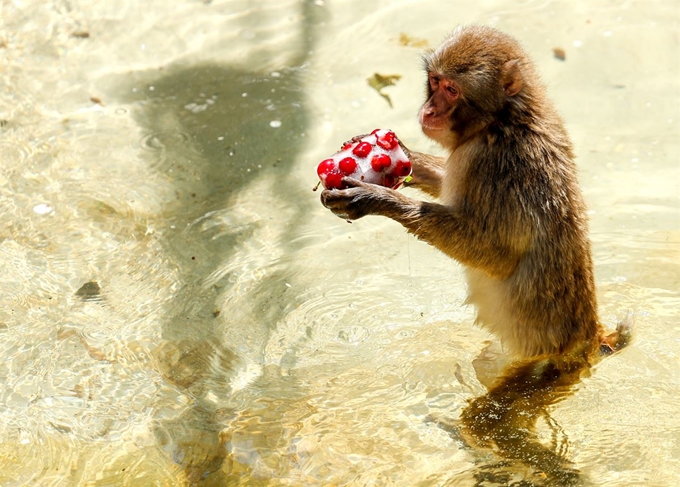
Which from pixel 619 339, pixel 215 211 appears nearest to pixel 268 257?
pixel 215 211

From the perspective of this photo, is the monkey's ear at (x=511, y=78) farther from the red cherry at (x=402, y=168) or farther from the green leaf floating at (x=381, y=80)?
the green leaf floating at (x=381, y=80)

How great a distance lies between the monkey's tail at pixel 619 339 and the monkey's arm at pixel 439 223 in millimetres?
786

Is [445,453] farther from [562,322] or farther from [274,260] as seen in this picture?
[274,260]

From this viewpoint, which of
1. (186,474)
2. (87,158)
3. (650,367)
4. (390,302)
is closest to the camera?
(186,474)

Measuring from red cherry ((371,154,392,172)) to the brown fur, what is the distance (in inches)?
4.7

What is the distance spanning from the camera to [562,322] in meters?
4.83

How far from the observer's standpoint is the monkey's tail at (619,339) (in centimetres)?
501

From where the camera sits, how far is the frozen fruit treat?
474cm

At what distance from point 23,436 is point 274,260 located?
210cm

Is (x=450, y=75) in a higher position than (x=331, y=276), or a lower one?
higher

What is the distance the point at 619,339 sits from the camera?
504 centimetres

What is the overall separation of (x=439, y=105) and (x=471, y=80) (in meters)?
0.23

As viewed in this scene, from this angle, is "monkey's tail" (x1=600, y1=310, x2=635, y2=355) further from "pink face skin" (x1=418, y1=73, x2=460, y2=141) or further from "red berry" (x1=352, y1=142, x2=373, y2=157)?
"red berry" (x1=352, y1=142, x2=373, y2=157)

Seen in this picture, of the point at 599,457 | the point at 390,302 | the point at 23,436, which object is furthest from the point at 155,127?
the point at 599,457
